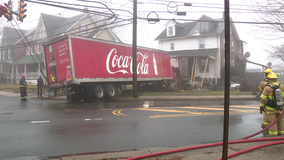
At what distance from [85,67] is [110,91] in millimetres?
3089

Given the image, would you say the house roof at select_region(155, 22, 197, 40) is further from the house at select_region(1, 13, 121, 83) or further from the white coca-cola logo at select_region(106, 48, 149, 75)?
the white coca-cola logo at select_region(106, 48, 149, 75)

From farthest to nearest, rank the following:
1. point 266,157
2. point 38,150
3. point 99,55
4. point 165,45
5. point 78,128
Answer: point 165,45
point 99,55
point 78,128
point 38,150
point 266,157

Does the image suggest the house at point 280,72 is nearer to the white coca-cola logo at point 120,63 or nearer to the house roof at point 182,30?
the house roof at point 182,30

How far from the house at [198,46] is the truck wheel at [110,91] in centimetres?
1431

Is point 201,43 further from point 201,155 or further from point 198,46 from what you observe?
point 201,155

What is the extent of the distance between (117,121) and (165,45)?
1161 inches

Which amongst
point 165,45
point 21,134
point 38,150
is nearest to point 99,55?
point 21,134

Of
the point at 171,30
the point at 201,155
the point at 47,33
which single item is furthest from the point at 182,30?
the point at 201,155

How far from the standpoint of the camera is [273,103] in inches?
232

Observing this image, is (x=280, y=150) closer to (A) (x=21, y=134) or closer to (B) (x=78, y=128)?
(B) (x=78, y=128)

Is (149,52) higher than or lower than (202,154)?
higher

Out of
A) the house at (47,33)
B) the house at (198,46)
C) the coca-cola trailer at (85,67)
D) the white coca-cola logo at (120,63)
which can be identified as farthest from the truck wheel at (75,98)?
the house at (47,33)

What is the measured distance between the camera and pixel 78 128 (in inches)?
282

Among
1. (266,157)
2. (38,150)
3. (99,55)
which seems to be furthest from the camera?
(99,55)
